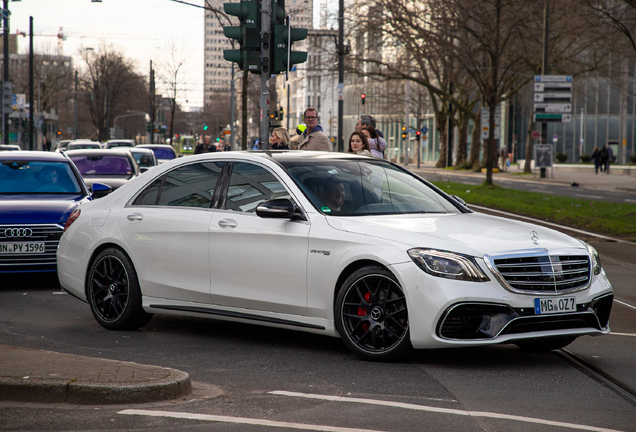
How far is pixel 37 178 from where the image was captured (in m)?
11.5

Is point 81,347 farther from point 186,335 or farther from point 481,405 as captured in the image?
point 481,405

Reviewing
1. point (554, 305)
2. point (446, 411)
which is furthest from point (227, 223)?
point (446, 411)

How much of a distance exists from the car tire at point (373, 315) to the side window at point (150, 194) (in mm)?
2212

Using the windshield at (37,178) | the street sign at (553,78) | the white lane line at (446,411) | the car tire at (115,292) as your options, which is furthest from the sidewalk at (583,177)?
the white lane line at (446,411)

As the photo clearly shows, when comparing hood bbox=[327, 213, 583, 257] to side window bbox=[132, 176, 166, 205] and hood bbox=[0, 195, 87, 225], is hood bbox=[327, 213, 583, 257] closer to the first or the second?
side window bbox=[132, 176, 166, 205]

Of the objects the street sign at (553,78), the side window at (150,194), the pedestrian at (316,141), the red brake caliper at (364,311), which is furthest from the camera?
the street sign at (553,78)

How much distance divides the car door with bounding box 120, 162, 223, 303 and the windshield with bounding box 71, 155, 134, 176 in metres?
10.1

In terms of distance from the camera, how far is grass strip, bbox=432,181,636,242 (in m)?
17.0

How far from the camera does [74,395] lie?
507 cm

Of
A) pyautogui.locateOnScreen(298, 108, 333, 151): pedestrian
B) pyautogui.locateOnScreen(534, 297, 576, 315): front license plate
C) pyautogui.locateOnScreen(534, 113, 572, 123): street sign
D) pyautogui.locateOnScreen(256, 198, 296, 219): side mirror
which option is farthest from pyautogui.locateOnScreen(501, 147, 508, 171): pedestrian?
pyautogui.locateOnScreen(534, 297, 576, 315): front license plate

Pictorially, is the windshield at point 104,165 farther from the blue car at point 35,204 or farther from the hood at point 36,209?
the hood at point 36,209

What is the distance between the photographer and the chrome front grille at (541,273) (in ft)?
19.1

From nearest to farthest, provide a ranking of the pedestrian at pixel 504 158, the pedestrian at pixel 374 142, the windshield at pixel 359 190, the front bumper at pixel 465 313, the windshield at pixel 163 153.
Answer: the front bumper at pixel 465 313 → the windshield at pixel 359 190 → the pedestrian at pixel 374 142 → the windshield at pixel 163 153 → the pedestrian at pixel 504 158

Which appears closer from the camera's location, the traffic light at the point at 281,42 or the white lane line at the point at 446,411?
the white lane line at the point at 446,411
